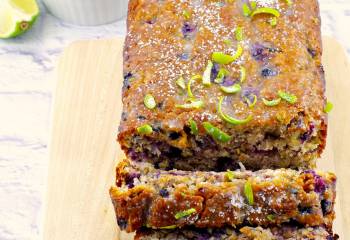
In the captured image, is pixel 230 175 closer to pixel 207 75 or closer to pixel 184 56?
pixel 207 75

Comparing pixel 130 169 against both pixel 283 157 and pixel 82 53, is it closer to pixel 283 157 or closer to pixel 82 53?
pixel 283 157

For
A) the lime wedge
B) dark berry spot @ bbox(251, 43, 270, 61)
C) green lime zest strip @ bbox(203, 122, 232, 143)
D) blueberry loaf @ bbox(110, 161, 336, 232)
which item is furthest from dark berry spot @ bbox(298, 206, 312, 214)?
the lime wedge

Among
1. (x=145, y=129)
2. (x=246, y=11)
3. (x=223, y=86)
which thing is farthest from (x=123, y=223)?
(x=246, y=11)

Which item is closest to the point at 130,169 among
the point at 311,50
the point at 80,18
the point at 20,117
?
the point at 311,50

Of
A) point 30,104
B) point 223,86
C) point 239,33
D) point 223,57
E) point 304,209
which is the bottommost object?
point 30,104

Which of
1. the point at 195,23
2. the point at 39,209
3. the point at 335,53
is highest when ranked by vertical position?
the point at 195,23

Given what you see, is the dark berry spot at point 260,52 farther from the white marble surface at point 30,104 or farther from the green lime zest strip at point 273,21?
the white marble surface at point 30,104

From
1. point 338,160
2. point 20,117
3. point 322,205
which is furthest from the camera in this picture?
point 20,117

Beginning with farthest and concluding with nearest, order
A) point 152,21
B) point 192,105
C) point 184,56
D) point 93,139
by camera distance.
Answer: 1. point 93,139
2. point 152,21
3. point 184,56
4. point 192,105
